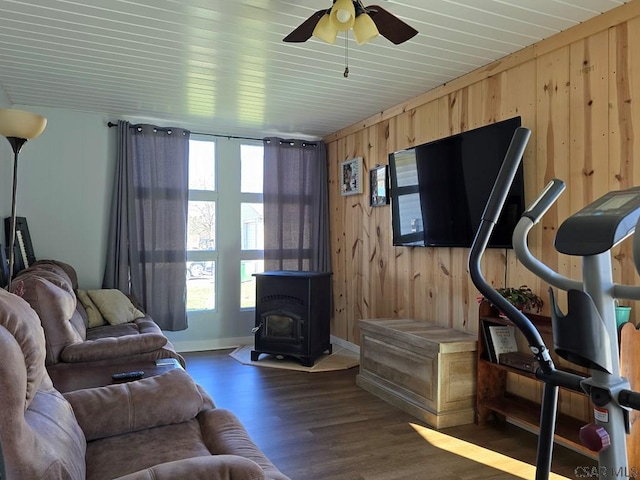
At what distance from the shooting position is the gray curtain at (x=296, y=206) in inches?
213

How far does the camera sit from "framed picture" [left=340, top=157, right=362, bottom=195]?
496cm

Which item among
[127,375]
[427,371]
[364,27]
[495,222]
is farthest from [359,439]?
[364,27]

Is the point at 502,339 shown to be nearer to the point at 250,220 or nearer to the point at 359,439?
the point at 359,439

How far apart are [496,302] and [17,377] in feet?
3.88

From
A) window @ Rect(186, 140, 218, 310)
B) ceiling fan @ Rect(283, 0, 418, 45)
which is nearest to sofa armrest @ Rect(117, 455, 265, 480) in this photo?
ceiling fan @ Rect(283, 0, 418, 45)

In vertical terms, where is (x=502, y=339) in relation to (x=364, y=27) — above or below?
below

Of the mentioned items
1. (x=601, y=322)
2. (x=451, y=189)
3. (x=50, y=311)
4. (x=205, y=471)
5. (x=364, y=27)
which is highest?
(x=364, y=27)

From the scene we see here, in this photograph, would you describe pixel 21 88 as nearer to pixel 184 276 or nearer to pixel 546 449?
pixel 184 276

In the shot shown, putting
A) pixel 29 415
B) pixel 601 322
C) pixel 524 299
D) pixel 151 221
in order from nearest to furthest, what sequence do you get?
pixel 601 322 < pixel 29 415 < pixel 524 299 < pixel 151 221

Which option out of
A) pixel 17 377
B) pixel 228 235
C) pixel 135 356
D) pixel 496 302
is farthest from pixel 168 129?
pixel 496 302

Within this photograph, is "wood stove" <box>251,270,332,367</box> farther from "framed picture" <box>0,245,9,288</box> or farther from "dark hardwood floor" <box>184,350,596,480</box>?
"framed picture" <box>0,245,9,288</box>

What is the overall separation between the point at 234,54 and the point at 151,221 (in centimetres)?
231

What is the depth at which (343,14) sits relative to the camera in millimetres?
2082

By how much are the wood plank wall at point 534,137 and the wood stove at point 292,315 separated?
59cm
